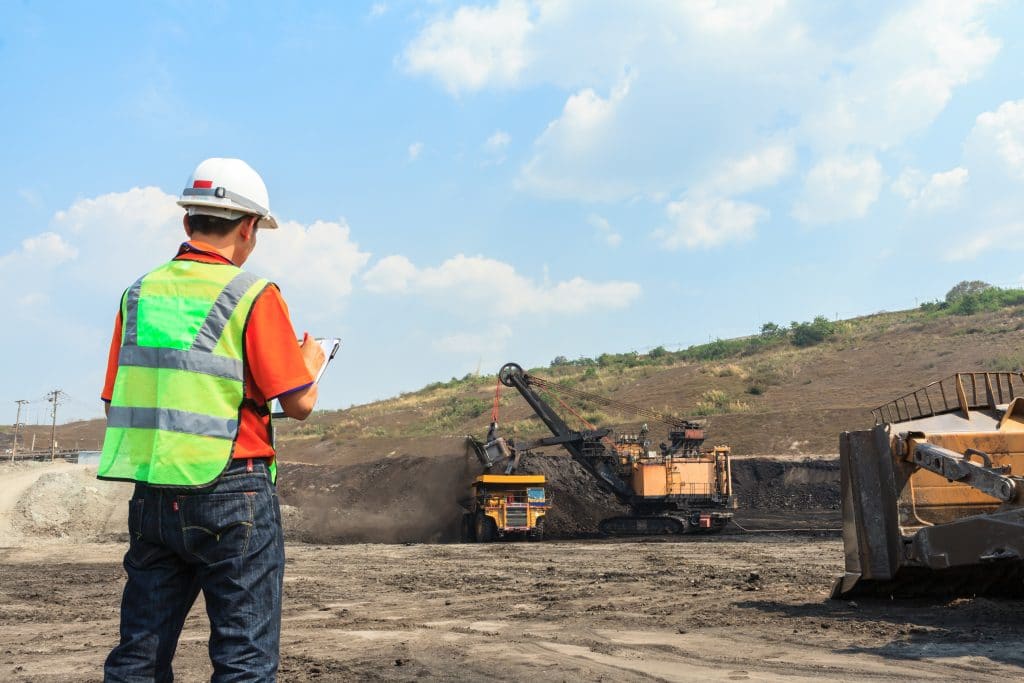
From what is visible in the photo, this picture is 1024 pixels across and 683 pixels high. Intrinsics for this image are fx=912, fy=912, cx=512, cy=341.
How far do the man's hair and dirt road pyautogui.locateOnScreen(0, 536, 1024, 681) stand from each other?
3607mm

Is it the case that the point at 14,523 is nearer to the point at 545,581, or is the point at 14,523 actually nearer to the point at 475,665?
the point at 545,581

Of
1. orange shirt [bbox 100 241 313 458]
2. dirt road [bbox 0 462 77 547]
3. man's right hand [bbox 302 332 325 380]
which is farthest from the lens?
dirt road [bbox 0 462 77 547]

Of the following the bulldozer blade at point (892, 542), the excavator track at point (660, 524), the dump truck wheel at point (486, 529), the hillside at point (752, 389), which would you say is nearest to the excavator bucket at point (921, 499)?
the bulldozer blade at point (892, 542)

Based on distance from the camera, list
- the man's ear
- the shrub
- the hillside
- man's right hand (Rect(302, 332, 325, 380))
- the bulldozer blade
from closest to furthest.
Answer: man's right hand (Rect(302, 332, 325, 380)) → the man's ear → the bulldozer blade → the hillside → the shrub

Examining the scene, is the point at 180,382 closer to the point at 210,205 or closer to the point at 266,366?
the point at 266,366

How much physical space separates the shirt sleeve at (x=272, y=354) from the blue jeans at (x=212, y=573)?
0.24m

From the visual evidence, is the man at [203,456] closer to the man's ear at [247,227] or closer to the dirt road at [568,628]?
the man's ear at [247,227]

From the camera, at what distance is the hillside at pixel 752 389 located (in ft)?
135

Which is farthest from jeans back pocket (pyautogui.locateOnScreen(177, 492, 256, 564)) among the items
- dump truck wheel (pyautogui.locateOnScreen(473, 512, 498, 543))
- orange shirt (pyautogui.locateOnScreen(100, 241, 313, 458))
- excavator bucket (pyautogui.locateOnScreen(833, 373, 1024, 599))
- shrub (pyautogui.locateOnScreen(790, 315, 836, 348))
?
shrub (pyautogui.locateOnScreen(790, 315, 836, 348))

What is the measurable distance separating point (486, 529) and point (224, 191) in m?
20.5

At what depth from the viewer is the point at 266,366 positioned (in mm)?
2645

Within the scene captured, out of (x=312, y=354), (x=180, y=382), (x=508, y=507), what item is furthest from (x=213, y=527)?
(x=508, y=507)

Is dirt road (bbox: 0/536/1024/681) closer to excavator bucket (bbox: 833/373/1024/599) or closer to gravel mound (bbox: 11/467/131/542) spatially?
excavator bucket (bbox: 833/373/1024/599)

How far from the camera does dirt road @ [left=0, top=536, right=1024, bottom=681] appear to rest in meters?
5.92
